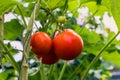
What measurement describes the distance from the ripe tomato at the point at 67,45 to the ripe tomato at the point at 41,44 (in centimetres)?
1

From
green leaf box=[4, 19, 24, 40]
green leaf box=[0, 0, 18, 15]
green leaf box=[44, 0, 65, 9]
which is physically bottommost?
green leaf box=[4, 19, 24, 40]

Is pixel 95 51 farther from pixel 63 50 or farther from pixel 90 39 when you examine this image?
pixel 63 50

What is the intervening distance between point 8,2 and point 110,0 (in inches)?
7.4

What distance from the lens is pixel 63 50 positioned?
2.15ft

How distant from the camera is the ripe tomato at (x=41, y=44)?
66cm

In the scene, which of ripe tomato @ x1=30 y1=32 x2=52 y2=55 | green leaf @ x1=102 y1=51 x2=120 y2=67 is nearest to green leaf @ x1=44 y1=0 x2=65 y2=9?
ripe tomato @ x1=30 y1=32 x2=52 y2=55

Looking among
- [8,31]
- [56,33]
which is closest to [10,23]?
[8,31]

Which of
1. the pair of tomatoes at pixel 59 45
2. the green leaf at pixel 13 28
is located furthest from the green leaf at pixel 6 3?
the green leaf at pixel 13 28

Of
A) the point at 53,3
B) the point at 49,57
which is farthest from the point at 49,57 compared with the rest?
the point at 53,3

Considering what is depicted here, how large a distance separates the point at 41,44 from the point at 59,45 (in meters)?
0.03

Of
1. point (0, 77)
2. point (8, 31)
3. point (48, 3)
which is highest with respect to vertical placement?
point (48, 3)

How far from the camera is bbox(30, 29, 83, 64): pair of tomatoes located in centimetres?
66

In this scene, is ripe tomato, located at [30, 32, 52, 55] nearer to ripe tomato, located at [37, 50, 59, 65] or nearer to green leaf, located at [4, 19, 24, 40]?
ripe tomato, located at [37, 50, 59, 65]

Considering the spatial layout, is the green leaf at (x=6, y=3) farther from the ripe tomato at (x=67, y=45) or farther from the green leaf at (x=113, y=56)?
the green leaf at (x=113, y=56)
